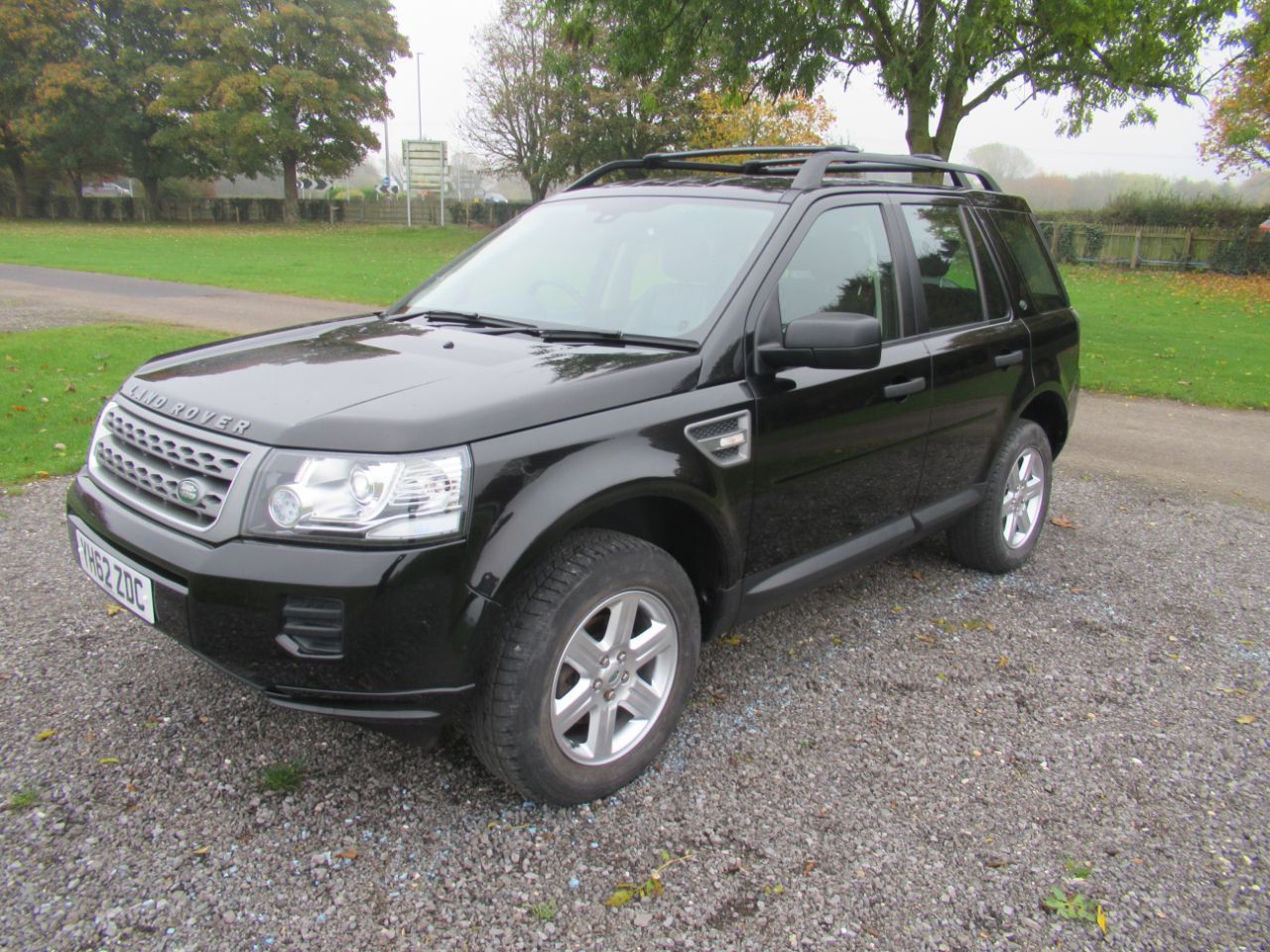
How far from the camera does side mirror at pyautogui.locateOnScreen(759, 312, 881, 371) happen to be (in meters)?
2.94

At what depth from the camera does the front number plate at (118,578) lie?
2.57m

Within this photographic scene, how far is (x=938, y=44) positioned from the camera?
11406 mm

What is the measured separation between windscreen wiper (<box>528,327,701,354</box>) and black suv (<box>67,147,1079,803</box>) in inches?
0.5

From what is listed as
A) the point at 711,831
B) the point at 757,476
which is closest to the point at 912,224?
the point at 757,476

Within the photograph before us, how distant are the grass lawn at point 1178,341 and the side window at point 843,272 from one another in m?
7.11

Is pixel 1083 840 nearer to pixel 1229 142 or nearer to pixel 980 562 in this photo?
Result: pixel 980 562

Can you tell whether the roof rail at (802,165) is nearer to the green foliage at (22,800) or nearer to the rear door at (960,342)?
the rear door at (960,342)

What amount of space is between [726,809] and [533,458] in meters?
1.22

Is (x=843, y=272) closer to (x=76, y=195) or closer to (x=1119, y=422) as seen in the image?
(x=1119, y=422)

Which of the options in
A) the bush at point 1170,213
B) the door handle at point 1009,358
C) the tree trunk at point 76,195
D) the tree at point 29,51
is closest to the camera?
the door handle at point 1009,358

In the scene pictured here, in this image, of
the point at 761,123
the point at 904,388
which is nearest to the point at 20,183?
the point at 761,123

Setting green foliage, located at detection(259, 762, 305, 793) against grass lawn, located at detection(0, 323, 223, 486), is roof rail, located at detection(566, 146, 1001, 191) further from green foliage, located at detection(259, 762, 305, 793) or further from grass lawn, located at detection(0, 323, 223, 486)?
grass lawn, located at detection(0, 323, 223, 486)

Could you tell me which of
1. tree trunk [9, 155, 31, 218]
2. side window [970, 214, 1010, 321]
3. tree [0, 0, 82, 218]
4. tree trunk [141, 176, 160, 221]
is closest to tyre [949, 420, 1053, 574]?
side window [970, 214, 1010, 321]

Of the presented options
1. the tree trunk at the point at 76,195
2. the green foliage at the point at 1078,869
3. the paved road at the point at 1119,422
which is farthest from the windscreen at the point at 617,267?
the tree trunk at the point at 76,195
